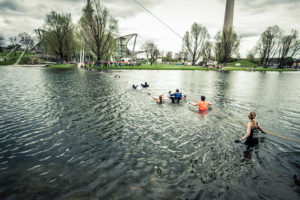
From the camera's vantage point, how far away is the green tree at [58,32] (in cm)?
6022

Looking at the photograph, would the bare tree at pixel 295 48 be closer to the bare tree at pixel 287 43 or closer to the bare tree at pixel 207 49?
the bare tree at pixel 287 43

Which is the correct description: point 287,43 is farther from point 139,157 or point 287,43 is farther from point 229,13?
point 139,157

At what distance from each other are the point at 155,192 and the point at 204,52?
309ft

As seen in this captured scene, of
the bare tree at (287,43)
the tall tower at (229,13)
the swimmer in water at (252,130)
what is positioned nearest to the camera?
the swimmer in water at (252,130)

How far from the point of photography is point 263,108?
14.3 m

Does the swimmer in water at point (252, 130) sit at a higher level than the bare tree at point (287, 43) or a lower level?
lower

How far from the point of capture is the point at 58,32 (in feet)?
201

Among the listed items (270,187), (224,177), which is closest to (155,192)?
(224,177)

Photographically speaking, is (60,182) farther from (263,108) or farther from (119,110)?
(263,108)

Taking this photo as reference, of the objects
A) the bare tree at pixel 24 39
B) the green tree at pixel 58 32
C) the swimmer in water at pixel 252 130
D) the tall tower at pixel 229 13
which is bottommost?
the swimmer in water at pixel 252 130

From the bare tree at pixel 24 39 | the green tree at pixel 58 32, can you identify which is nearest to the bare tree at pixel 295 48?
the green tree at pixel 58 32

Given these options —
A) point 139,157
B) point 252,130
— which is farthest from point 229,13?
point 139,157

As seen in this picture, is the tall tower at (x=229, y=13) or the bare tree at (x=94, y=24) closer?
the bare tree at (x=94, y=24)

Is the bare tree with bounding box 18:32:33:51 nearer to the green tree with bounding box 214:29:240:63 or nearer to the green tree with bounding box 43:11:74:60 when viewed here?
the green tree with bounding box 43:11:74:60
